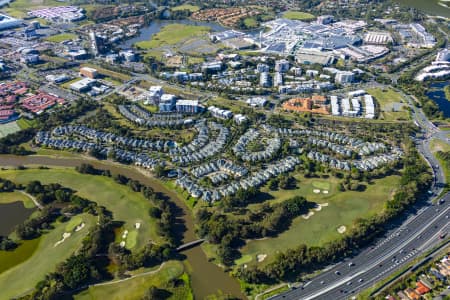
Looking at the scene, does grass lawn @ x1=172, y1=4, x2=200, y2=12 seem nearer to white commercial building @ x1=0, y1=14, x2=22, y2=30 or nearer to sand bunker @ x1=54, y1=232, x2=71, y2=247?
white commercial building @ x1=0, y1=14, x2=22, y2=30

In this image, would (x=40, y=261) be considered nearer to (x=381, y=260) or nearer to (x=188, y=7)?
(x=381, y=260)

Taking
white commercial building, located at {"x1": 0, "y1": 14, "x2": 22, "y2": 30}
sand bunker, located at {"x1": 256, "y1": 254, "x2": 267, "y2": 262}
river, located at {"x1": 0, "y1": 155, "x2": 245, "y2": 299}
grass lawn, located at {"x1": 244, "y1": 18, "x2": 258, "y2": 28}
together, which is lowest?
river, located at {"x1": 0, "y1": 155, "x2": 245, "y2": 299}

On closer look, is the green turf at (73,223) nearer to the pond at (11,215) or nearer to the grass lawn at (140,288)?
the pond at (11,215)

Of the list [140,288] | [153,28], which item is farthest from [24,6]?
[140,288]

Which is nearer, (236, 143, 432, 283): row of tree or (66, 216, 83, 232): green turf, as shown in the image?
(236, 143, 432, 283): row of tree

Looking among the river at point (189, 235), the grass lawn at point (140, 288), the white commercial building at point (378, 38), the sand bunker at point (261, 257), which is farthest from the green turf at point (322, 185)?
the white commercial building at point (378, 38)

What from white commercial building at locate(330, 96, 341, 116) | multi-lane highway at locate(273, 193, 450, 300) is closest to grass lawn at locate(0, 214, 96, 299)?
multi-lane highway at locate(273, 193, 450, 300)

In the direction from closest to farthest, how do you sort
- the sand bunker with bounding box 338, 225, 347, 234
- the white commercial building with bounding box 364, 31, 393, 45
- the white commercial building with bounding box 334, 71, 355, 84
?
the sand bunker with bounding box 338, 225, 347, 234 < the white commercial building with bounding box 334, 71, 355, 84 < the white commercial building with bounding box 364, 31, 393, 45
